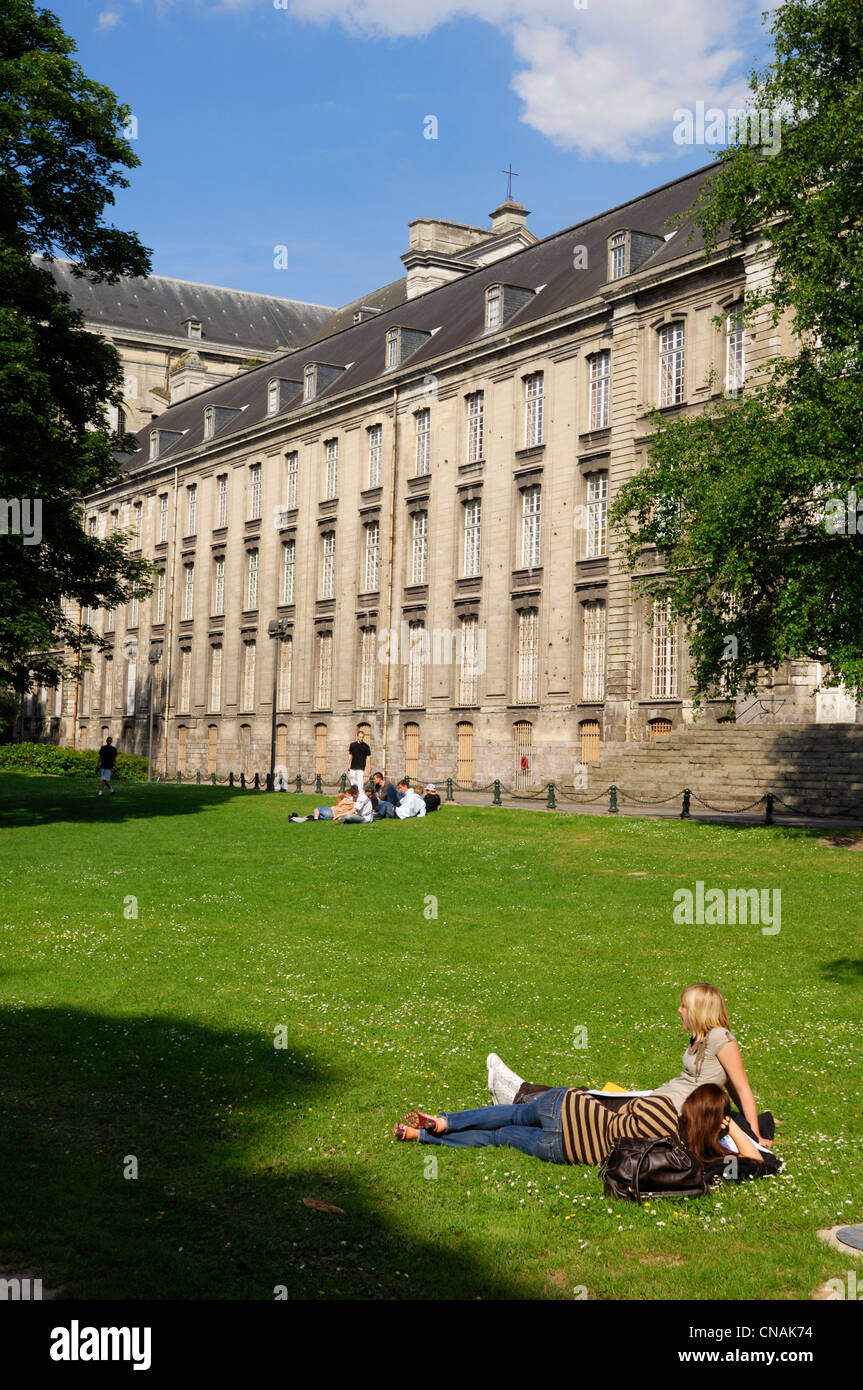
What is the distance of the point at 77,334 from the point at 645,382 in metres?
19.2

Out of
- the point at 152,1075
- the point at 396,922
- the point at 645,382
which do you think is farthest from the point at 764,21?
the point at 152,1075

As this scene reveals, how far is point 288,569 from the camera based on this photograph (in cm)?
6181

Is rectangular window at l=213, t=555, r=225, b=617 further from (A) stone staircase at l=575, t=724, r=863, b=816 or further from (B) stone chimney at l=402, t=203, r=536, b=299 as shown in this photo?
(A) stone staircase at l=575, t=724, r=863, b=816

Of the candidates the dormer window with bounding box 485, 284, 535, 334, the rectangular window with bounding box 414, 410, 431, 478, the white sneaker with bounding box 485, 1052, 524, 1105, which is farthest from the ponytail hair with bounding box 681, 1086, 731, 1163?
the rectangular window with bounding box 414, 410, 431, 478

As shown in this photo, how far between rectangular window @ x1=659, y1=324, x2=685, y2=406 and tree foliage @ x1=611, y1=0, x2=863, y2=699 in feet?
35.2

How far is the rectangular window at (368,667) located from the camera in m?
54.8

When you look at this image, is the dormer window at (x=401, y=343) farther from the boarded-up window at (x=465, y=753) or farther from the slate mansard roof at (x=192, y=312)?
the slate mansard roof at (x=192, y=312)

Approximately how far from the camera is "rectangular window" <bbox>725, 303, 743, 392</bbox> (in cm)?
3869

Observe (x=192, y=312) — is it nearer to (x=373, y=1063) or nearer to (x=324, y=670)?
(x=324, y=670)

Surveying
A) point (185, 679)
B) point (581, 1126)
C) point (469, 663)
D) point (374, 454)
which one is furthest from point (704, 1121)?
point (185, 679)

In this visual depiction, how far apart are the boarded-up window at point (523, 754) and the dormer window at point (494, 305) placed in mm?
15300

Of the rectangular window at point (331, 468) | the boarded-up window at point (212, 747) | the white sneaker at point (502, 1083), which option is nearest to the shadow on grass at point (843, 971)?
the white sneaker at point (502, 1083)

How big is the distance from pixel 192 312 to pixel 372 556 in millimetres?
50214

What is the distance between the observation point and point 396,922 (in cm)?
1573
